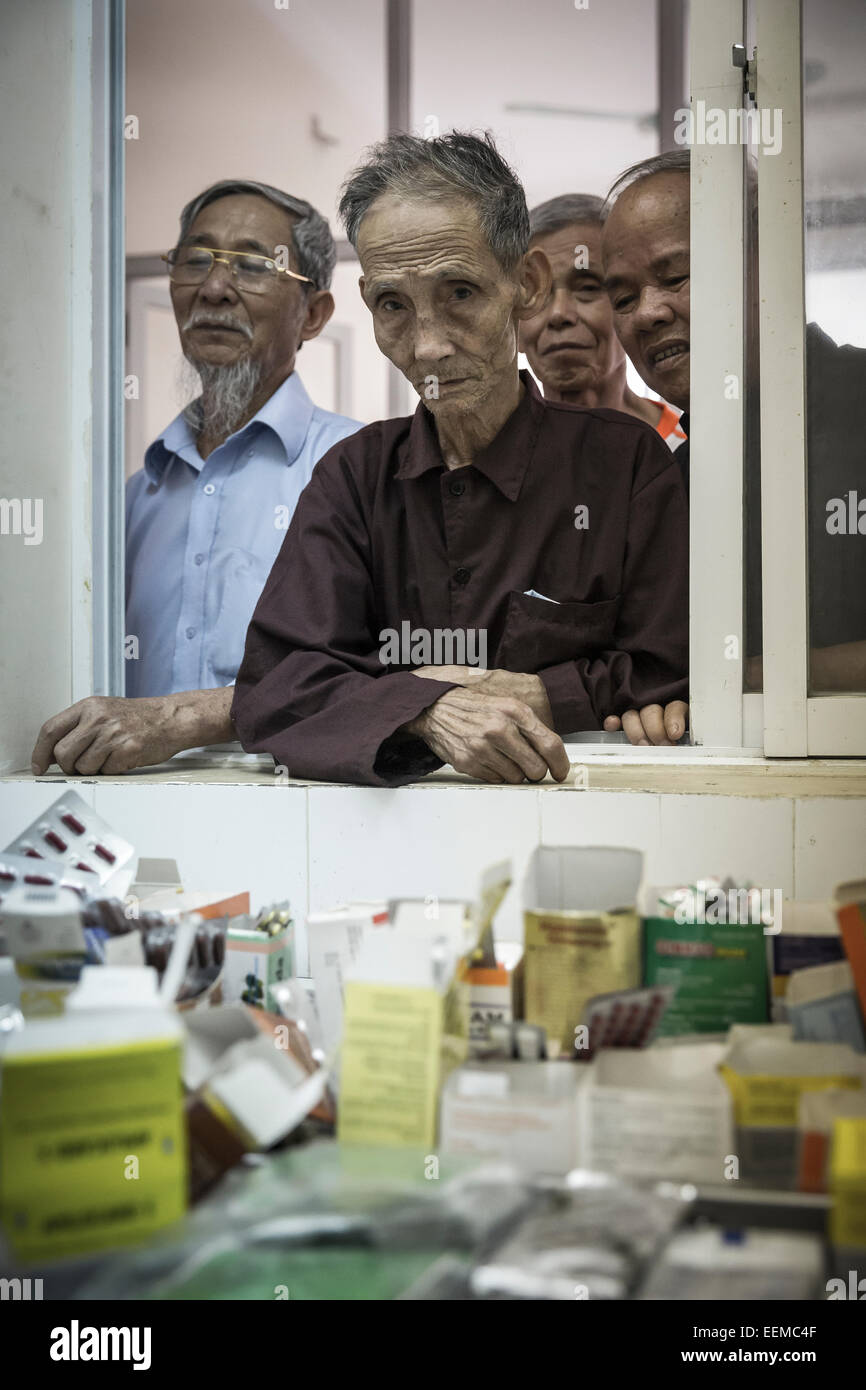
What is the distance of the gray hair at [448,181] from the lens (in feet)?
5.83

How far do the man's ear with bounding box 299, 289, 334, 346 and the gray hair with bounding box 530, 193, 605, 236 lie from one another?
20.0 inches

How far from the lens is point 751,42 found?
5.18ft

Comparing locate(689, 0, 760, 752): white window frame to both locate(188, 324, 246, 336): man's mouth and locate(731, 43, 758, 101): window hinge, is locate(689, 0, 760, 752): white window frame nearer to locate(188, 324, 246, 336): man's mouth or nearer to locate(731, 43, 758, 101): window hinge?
locate(731, 43, 758, 101): window hinge

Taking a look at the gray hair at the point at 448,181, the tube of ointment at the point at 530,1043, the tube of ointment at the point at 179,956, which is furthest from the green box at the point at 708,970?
the gray hair at the point at 448,181

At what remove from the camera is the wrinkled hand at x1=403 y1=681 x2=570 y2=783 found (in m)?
1.41

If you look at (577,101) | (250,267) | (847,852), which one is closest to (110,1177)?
(847,852)

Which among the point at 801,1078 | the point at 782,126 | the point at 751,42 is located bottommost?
the point at 801,1078

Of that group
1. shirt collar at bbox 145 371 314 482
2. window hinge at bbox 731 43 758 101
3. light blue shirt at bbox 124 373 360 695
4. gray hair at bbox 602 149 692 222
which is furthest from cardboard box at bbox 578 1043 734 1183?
shirt collar at bbox 145 371 314 482

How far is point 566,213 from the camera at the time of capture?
265cm

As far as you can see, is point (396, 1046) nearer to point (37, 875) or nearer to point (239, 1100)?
point (239, 1100)

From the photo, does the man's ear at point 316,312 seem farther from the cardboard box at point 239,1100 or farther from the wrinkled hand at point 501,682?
the cardboard box at point 239,1100

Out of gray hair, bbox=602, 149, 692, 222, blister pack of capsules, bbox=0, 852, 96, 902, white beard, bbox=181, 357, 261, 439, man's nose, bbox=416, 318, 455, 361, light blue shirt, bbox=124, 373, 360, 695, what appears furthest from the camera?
white beard, bbox=181, 357, 261, 439

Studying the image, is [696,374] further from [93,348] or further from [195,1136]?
[195,1136]
